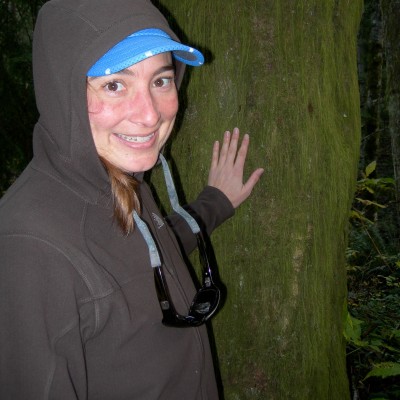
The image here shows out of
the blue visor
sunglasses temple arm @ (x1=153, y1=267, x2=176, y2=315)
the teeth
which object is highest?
the blue visor

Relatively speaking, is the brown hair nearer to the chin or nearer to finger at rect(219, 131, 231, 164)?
the chin

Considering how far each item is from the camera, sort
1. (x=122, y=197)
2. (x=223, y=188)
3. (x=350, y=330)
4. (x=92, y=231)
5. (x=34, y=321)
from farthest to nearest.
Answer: (x=350, y=330) → (x=223, y=188) → (x=122, y=197) → (x=92, y=231) → (x=34, y=321)

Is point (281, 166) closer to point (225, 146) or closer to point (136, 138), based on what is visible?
point (225, 146)

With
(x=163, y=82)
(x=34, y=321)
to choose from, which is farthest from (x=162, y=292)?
(x=163, y=82)

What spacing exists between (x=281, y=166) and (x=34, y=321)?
1.43 metres

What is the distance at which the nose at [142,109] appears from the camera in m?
1.49

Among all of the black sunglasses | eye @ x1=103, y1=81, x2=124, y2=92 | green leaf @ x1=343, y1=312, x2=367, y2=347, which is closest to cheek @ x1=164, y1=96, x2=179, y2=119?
eye @ x1=103, y1=81, x2=124, y2=92

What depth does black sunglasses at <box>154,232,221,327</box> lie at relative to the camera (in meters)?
1.49

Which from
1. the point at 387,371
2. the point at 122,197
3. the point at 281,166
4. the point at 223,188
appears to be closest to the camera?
the point at 122,197

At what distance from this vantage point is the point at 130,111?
4.87ft

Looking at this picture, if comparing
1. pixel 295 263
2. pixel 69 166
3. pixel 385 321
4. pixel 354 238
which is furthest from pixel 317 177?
pixel 354 238

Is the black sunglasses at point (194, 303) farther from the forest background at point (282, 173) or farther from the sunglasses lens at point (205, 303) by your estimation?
the forest background at point (282, 173)

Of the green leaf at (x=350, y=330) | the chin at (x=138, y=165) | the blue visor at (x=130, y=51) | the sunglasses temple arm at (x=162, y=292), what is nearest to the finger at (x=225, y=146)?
the chin at (x=138, y=165)

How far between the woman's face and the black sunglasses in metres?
0.47
